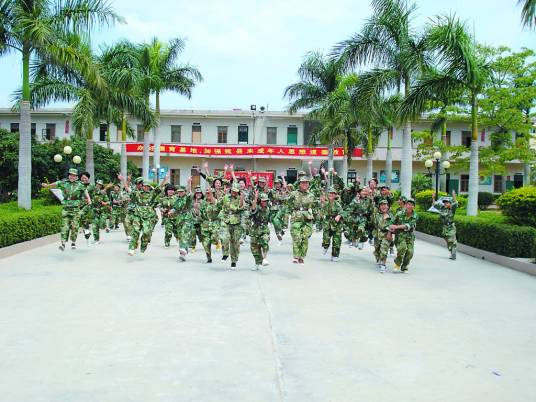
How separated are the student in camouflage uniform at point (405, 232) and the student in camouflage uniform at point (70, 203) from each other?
6982mm

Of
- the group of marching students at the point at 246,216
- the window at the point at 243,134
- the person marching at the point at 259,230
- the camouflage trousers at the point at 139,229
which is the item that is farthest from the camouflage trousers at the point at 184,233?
the window at the point at 243,134

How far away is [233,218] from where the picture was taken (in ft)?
35.1

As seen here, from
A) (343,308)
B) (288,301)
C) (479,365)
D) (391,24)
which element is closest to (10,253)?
(288,301)

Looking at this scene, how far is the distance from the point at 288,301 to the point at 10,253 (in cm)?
781

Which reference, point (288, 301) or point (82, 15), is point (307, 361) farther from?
point (82, 15)

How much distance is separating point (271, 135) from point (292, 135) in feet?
5.82

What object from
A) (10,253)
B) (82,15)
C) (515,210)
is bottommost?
(10,253)

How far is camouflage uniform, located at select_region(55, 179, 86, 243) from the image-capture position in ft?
41.9

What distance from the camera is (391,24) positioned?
1922 centimetres

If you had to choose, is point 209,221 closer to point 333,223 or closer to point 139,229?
point 139,229

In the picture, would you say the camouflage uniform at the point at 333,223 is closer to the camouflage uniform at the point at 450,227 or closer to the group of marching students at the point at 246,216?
the group of marching students at the point at 246,216

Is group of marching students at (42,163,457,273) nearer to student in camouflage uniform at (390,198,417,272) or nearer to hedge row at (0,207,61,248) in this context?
student in camouflage uniform at (390,198,417,272)

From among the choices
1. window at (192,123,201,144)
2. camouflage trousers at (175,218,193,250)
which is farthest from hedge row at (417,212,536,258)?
window at (192,123,201,144)

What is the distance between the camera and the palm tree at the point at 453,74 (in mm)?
15750
